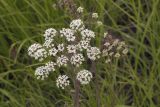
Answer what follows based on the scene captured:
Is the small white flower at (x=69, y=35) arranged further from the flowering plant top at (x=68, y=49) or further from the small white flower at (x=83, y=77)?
the small white flower at (x=83, y=77)

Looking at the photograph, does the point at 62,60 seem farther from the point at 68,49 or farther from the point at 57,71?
the point at 57,71

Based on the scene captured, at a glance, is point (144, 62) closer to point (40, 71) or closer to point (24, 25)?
point (24, 25)

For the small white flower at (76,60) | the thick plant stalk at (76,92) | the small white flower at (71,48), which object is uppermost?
the small white flower at (71,48)

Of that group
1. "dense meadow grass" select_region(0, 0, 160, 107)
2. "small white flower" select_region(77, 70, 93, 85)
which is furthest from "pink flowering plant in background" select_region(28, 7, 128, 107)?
"dense meadow grass" select_region(0, 0, 160, 107)

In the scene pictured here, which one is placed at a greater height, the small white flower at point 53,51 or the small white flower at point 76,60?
the small white flower at point 53,51

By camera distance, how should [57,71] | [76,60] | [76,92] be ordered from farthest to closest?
1. [57,71]
2. [76,92]
3. [76,60]

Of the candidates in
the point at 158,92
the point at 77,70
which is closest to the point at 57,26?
the point at 158,92

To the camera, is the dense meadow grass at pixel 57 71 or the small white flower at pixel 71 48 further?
the dense meadow grass at pixel 57 71

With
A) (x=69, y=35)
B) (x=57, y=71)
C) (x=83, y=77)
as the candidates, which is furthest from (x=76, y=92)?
(x=57, y=71)

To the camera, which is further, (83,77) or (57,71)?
(57,71)

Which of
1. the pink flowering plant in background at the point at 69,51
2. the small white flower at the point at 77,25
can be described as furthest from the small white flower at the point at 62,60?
the small white flower at the point at 77,25
